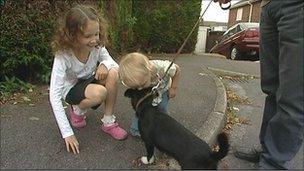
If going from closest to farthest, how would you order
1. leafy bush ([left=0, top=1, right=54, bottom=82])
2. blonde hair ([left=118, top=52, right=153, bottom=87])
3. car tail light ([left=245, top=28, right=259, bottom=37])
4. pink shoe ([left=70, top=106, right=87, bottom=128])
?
blonde hair ([left=118, top=52, right=153, bottom=87]), pink shoe ([left=70, top=106, right=87, bottom=128]), leafy bush ([left=0, top=1, right=54, bottom=82]), car tail light ([left=245, top=28, right=259, bottom=37])

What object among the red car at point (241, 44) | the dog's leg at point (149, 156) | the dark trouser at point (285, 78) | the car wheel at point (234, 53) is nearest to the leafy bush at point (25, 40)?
the dog's leg at point (149, 156)

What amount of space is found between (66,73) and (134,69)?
29.0 inches

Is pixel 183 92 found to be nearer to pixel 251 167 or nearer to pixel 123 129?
pixel 123 129

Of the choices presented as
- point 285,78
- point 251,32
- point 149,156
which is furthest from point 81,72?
point 251,32

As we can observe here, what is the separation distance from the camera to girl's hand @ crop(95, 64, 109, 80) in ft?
10.5

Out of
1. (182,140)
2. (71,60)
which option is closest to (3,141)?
(71,60)

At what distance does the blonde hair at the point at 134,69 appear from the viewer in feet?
8.85

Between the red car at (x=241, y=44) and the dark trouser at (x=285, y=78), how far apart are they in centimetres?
912

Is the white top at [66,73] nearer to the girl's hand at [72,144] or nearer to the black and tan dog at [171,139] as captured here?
the girl's hand at [72,144]

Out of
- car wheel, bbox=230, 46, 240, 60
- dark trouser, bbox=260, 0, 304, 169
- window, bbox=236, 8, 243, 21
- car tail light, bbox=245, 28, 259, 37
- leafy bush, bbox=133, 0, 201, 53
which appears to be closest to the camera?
dark trouser, bbox=260, 0, 304, 169

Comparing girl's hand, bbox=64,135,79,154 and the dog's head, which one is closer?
the dog's head

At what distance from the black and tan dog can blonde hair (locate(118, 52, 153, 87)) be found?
0.12 metres

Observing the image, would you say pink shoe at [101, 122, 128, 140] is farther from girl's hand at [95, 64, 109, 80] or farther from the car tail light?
the car tail light

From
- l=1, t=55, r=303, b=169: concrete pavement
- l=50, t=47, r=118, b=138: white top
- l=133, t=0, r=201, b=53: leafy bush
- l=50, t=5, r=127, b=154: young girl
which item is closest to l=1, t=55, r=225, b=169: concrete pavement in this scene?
l=1, t=55, r=303, b=169: concrete pavement
